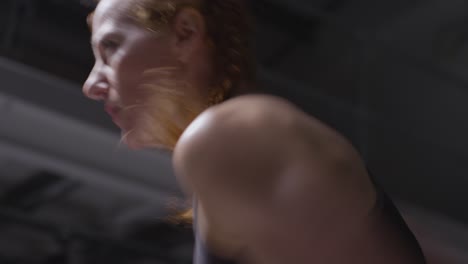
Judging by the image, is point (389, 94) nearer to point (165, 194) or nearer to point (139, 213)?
point (165, 194)

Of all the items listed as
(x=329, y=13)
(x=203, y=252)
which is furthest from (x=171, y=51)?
(x=329, y=13)

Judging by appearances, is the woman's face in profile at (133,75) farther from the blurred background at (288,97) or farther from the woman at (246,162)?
the blurred background at (288,97)

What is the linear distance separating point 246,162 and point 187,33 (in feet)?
0.68

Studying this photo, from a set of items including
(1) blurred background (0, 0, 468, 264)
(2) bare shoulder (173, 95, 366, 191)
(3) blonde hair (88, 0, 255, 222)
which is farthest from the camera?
(1) blurred background (0, 0, 468, 264)

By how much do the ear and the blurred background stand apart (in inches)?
68.3

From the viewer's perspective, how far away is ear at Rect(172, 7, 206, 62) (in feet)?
1.95

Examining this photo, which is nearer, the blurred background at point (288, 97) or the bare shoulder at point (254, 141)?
the bare shoulder at point (254, 141)

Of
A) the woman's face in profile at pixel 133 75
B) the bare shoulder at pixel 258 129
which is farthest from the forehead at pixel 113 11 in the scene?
the bare shoulder at pixel 258 129

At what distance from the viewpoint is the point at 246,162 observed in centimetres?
43

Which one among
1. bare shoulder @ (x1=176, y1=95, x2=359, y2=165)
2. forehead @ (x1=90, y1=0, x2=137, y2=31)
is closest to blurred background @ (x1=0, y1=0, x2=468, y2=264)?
forehead @ (x1=90, y1=0, x2=137, y2=31)

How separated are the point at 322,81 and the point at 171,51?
3364mm

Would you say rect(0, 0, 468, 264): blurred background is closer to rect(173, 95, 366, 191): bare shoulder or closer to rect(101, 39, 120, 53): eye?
rect(101, 39, 120, 53): eye

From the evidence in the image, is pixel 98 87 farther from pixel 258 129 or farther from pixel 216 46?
pixel 258 129

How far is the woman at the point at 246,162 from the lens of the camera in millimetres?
435
